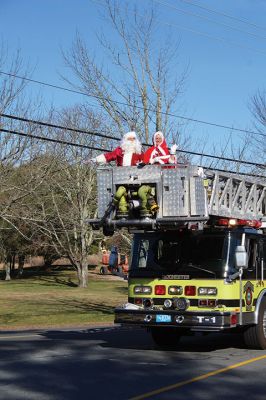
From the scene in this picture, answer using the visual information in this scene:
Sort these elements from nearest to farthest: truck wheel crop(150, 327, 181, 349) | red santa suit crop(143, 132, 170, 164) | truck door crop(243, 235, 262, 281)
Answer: red santa suit crop(143, 132, 170, 164) → truck door crop(243, 235, 262, 281) → truck wheel crop(150, 327, 181, 349)

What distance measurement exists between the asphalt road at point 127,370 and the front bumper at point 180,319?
54 centimetres

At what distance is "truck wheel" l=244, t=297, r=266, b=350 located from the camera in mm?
11758

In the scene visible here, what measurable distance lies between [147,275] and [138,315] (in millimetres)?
777

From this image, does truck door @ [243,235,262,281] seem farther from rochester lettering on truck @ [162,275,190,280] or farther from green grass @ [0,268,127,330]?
green grass @ [0,268,127,330]

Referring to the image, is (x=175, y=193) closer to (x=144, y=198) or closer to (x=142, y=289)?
(x=144, y=198)

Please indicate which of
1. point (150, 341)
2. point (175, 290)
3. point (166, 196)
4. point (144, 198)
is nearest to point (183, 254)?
point (175, 290)

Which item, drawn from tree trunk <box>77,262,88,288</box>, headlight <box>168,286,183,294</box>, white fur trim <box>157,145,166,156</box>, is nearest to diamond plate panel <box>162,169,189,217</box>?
white fur trim <box>157,145,166,156</box>

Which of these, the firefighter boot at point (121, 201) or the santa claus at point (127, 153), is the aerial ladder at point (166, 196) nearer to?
the firefighter boot at point (121, 201)

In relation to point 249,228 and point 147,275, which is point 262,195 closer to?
point 249,228

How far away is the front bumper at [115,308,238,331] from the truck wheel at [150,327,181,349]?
1310 mm

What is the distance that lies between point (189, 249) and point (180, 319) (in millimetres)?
1346

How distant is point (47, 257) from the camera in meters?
59.4

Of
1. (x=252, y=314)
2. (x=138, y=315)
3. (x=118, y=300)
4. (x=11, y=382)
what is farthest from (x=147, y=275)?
(x=118, y=300)

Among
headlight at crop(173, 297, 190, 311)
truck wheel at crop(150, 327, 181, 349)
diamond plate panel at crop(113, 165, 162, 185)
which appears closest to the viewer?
diamond plate panel at crop(113, 165, 162, 185)
